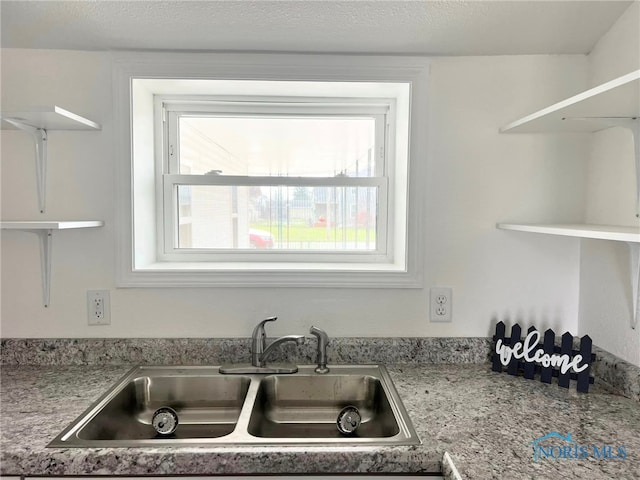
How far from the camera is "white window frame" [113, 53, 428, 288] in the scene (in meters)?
1.47

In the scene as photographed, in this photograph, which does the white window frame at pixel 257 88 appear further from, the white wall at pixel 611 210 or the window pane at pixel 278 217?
the white wall at pixel 611 210

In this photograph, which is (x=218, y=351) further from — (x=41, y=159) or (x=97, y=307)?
(x=41, y=159)

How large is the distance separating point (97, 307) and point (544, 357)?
1638 millimetres

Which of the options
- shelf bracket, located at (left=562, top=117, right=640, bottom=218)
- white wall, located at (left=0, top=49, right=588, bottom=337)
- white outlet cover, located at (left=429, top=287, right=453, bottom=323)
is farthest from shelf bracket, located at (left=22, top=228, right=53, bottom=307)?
shelf bracket, located at (left=562, top=117, right=640, bottom=218)

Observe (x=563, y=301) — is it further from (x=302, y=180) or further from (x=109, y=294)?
(x=109, y=294)

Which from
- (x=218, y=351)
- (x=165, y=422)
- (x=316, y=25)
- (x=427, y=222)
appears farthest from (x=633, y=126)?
(x=165, y=422)

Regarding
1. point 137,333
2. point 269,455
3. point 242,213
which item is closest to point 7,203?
point 137,333

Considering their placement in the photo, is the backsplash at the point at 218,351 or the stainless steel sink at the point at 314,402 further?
the backsplash at the point at 218,351

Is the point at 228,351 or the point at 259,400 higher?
the point at 228,351

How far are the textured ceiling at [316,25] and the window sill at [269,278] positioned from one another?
83 centimetres

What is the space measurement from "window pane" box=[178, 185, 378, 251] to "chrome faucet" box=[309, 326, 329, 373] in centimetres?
48

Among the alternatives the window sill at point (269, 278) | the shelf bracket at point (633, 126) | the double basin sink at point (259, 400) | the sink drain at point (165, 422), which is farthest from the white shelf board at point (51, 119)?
the shelf bracket at point (633, 126)

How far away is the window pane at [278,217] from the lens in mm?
1771

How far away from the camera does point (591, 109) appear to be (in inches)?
44.8
